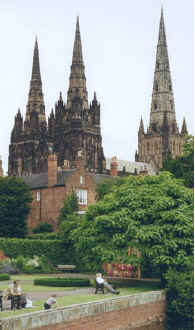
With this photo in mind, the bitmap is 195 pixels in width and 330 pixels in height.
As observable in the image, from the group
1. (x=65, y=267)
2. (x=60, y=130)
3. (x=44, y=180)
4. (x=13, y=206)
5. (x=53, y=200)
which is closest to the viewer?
(x=65, y=267)

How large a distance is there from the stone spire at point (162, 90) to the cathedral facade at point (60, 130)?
95.5ft

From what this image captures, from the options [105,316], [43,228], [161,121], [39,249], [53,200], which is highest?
[161,121]

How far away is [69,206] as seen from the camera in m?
63.7

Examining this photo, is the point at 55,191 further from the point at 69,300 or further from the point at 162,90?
the point at 162,90

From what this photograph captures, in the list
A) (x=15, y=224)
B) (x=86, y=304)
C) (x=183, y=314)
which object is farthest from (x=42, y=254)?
(x=86, y=304)

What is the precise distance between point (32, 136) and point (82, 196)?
219ft

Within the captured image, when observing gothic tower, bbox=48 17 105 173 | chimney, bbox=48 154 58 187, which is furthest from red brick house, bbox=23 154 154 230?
gothic tower, bbox=48 17 105 173

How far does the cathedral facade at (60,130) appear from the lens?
12625 cm

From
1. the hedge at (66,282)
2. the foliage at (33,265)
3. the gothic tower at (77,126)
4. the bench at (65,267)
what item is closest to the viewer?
the hedge at (66,282)

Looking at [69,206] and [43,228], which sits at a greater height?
[69,206]

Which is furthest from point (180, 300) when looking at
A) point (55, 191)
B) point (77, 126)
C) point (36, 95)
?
point (36, 95)

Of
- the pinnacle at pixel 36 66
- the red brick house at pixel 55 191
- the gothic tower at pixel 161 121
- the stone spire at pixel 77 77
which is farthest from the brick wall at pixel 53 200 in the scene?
the gothic tower at pixel 161 121

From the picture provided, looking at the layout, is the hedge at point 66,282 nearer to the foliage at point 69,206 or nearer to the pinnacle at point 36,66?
the foliage at point 69,206

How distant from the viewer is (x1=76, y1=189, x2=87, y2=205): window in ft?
220
